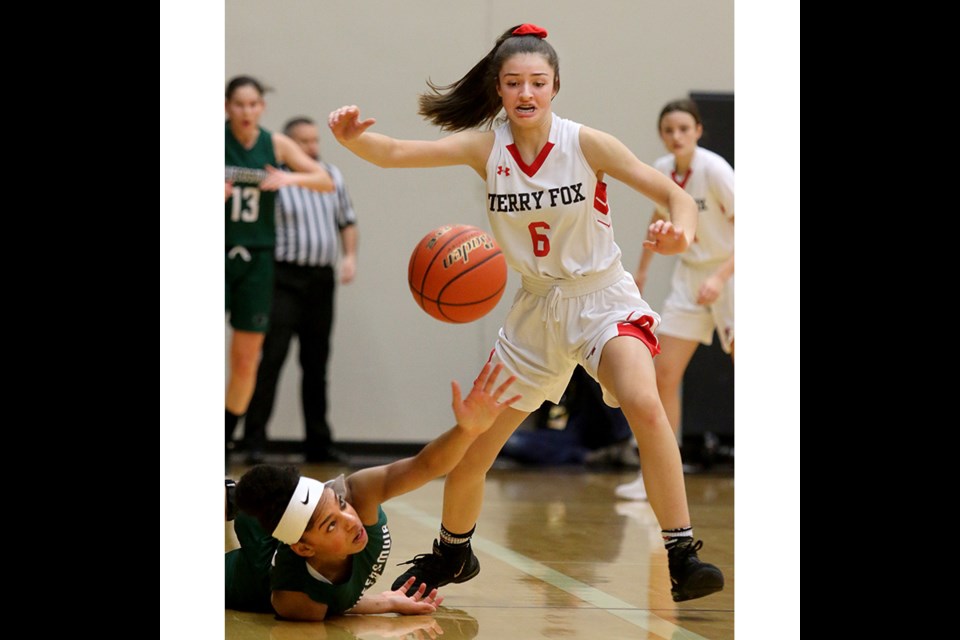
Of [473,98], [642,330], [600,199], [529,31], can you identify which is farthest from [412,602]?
[529,31]

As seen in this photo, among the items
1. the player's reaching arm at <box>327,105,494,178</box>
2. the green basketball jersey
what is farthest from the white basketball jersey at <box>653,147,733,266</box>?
the player's reaching arm at <box>327,105,494,178</box>

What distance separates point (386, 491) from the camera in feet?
11.7

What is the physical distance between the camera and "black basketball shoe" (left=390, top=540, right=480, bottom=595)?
3963 mm

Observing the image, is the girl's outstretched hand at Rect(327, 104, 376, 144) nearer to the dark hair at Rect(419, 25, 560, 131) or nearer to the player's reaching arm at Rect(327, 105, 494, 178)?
the player's reaching arm at Rect(327, 105, 494, 178)

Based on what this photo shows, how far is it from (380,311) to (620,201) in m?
2.84

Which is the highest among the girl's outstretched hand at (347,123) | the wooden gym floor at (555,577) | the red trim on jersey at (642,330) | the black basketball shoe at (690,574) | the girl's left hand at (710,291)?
the girl's outstretched hand at (347,123)

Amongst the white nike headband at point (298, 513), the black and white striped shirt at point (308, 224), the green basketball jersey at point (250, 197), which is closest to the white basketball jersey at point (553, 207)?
the white nike headband at point (298, 513)

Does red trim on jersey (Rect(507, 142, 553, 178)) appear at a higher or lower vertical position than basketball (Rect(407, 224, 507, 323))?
higher

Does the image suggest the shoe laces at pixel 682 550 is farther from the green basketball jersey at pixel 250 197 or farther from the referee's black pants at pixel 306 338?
the referee's black pants at pixel 306 338

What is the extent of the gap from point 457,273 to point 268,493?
0.92 meters

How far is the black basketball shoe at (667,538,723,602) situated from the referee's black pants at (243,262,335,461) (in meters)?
5.61

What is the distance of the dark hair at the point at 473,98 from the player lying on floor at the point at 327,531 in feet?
2.87

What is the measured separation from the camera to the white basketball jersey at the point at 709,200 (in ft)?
21.5
